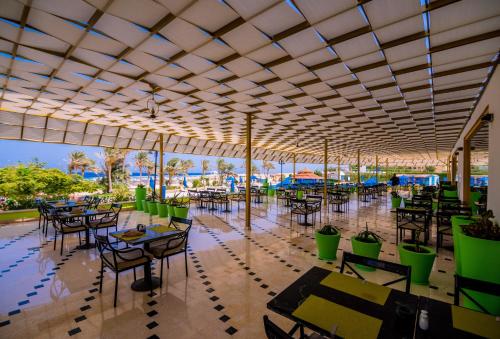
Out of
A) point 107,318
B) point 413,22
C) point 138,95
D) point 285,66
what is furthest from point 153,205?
point 413,22

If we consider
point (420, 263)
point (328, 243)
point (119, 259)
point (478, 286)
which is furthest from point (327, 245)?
point (119, 259)

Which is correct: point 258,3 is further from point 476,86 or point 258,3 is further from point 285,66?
point 476,86

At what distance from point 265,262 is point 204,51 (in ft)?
12.9

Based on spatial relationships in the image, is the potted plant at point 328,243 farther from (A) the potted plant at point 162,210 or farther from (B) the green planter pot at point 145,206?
(B) the green planter pot at point 145,206

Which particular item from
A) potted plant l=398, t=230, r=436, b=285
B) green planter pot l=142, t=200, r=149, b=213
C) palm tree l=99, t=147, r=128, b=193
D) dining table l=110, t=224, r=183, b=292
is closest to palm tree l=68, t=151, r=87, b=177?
palm tree l=99, t=147, r=128, b=193

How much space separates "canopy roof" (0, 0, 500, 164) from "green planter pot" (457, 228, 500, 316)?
8.64 feet

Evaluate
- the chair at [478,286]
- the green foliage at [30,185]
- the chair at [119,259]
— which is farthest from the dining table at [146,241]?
the green foliage at [30,185]

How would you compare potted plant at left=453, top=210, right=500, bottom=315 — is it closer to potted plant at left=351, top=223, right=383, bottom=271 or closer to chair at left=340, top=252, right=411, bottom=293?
chair at left=340, top=252, right=411, bottom=293

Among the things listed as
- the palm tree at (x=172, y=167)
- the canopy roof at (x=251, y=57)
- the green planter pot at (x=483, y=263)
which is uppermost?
the canopy roof at (x=251, y=57)

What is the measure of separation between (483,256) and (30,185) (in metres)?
13.3

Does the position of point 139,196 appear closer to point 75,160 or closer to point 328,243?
point 328,243

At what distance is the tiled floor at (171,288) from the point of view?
270 centimetres

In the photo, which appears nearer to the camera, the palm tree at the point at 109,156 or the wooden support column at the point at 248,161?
the wooden support column at the point at 248,161

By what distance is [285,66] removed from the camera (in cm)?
428
